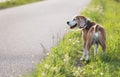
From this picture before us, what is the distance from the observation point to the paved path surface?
8.61m

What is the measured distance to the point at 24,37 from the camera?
12.5 metres

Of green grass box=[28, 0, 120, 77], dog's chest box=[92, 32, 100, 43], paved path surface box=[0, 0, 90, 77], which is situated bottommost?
paved path surface box=[0, 0, 90, 77]

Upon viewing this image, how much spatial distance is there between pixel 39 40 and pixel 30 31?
6.64 feet

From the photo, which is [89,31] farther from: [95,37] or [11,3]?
[11,3]

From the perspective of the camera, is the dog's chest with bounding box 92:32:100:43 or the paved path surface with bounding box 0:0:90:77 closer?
the dog's chest with bounding box 92:32:100:43

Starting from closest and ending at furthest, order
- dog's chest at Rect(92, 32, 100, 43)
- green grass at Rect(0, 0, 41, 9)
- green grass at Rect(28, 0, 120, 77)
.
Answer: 1. green grass at Rect(28, 0, 120, 77)
2. dog's chest at Rect(92, 32, 100, 43)
3. green grass at Rect(0, 0, 41, 9)

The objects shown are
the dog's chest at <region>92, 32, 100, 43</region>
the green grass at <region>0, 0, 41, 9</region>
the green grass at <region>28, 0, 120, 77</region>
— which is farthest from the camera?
the green grass at <region>0, 0, 41, 9</region>

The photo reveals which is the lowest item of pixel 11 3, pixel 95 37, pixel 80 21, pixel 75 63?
pixel 11 3

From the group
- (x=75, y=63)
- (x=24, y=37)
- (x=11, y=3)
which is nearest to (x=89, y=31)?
(x=75, y=63)

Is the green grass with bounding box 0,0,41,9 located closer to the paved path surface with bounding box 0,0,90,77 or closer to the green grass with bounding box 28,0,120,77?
the paved path surface with bounding box 0,0,90,77

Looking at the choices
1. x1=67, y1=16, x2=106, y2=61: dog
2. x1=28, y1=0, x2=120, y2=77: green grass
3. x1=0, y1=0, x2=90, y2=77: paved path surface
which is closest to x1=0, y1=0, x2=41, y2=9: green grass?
x1=0, y1=0, x2=90, y2=77: paved path surface

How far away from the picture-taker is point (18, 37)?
492 inches

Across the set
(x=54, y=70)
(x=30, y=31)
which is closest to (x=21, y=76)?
(x=54, y=70)

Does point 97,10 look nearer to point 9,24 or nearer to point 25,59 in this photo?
point 9,24
